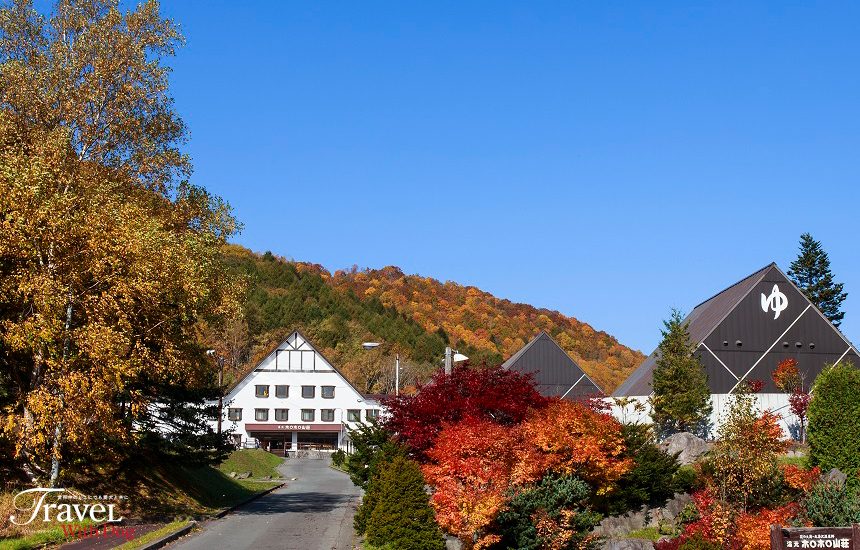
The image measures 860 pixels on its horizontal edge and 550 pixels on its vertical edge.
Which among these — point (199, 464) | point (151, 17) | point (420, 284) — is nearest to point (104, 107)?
point (151, 17)

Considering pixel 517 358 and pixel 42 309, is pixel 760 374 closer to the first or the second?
pixel 517 358

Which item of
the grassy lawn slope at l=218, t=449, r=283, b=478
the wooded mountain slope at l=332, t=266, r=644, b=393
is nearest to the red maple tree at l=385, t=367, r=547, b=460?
the grassy lawn slope at l=218, t=449, r=283, b=478

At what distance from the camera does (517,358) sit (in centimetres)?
6538

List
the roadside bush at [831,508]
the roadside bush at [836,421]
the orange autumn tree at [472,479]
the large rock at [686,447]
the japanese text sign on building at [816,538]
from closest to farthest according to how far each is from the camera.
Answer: the japanese text sign on building at [816,538] → the orange autumn tree at [472,479] → the roadside bush at [831,508] → the roadside bush at [836,421] → the large rock at [686,447]

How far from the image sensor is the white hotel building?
84.8m

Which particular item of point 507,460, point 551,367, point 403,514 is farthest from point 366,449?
point 551,367

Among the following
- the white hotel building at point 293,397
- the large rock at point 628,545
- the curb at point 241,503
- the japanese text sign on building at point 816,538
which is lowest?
the large rock at point 628,545

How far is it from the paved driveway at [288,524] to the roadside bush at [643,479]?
7538 millimetres

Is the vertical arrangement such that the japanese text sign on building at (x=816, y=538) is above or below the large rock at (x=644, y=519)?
above

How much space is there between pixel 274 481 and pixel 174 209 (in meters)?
22.5

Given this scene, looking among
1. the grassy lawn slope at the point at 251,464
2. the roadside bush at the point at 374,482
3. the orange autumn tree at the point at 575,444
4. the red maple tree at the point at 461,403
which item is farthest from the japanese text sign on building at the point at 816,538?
the grassy lawn slope at the point at 251,464

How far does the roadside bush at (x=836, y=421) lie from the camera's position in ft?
90.9

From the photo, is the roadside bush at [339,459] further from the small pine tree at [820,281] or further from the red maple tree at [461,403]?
the small pine tree at [820,281]

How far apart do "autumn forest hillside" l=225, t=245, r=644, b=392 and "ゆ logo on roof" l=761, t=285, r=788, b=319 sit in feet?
171
